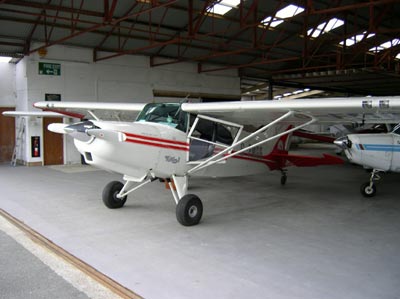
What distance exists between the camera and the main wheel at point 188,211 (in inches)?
229

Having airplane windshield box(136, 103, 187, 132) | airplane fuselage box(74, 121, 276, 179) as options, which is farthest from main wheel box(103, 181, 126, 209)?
airplane windshield box(136, 103, 187, 132)

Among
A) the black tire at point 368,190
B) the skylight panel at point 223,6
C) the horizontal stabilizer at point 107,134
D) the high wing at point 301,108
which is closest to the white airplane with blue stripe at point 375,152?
the black tire at point 368,190

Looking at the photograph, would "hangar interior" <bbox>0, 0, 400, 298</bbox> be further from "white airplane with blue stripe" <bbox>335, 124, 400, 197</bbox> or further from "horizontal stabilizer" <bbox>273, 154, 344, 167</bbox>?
"horizontal stabilizer" <bbox>273, 154, 344, 167</bbox>

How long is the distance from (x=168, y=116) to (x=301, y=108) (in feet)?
7.70

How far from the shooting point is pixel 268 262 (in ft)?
14.5

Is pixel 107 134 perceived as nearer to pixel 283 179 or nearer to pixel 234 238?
pixel 234 238

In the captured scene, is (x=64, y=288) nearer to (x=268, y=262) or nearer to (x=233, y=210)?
(x=268, y=262)

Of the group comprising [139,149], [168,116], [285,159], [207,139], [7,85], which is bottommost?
[285,159]

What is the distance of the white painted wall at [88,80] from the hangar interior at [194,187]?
0.15ft

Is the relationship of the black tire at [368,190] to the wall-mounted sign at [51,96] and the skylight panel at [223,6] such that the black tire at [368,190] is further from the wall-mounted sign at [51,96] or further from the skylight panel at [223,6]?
the wall-mounted sign at [51,96]

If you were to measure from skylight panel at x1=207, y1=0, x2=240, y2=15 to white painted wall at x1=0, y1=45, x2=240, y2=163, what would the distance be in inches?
171

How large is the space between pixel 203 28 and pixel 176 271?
1320 cm

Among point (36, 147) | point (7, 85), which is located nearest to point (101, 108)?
point (36, 147)

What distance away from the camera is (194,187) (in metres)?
9.73
